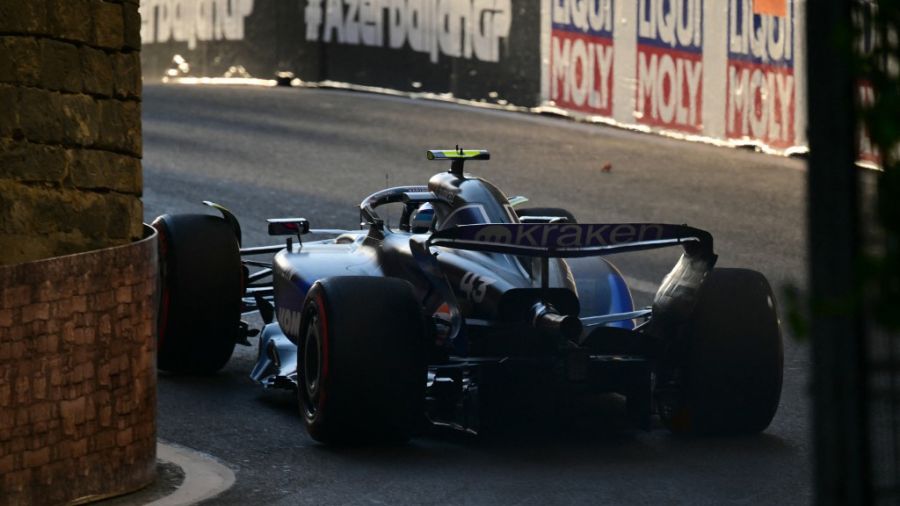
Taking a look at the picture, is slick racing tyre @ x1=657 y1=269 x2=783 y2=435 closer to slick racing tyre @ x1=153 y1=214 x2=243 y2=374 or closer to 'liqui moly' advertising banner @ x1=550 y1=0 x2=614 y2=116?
slick racing tyre @ x1=153 y1=214 x2=243 y2=374

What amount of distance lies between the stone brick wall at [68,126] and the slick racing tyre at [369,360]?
3.55ft

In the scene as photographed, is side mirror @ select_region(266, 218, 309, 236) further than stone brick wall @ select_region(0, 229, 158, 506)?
Yes

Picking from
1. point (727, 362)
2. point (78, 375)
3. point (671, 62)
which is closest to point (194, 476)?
point (78, 375)

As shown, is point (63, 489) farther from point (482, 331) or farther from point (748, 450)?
point (748, 450)

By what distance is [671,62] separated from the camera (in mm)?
20594

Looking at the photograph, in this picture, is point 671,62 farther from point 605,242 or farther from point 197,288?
point 605,242

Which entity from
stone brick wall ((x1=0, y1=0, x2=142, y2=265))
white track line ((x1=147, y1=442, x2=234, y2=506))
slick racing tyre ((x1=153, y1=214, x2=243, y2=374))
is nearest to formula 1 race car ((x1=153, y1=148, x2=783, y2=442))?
white track line ((x1=147, y1=442, x2=234, y2=506))

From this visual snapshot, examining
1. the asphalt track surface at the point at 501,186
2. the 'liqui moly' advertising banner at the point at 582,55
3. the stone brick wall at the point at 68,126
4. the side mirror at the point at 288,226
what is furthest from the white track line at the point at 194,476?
the 'liqui moly' advertising banner at the point at 582,55

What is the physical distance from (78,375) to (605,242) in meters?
2.42

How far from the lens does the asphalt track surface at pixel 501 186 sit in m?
7.39

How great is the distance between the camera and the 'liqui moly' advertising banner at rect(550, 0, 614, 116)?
70.0ft

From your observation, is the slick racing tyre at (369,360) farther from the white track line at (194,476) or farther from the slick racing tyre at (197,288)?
the slick racing tyre at (197,288)

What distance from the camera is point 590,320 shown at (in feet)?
26.4

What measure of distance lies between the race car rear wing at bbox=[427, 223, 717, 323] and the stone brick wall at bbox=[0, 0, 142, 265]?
152cm
